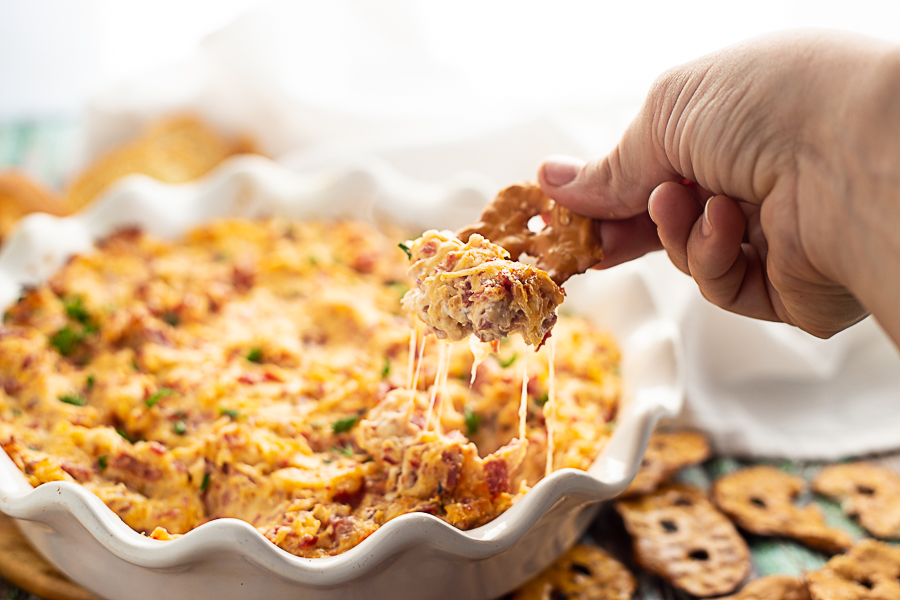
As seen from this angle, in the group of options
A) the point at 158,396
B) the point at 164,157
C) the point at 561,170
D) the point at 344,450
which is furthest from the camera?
the point at 164,157

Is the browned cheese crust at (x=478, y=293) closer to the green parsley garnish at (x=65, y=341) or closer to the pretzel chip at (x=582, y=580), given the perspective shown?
the pretzel chip at (x=582, y=580)

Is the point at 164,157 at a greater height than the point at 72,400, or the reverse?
the point at 164,157

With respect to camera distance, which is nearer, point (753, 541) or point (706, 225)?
point (706, 225)

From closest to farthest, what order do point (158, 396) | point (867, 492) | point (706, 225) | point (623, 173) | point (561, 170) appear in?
point (706, 225) < point (623, 173) < point (561, 170) < point (158, 396) < point (867, 492)

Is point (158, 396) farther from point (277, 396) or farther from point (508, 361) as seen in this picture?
point (508, 361)

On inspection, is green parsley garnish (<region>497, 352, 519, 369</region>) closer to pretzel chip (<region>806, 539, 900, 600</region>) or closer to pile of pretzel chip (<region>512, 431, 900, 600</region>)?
pile of pretzel chip (<region>512, 431, 900, 600</region>)

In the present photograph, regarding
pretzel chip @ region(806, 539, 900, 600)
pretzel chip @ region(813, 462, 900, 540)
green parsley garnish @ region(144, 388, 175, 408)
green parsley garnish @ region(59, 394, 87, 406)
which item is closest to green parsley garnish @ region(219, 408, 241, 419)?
green parsley garnish @ region(144, 388, 175, 408)

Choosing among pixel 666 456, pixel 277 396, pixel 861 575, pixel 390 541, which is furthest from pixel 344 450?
pixel 861 575
